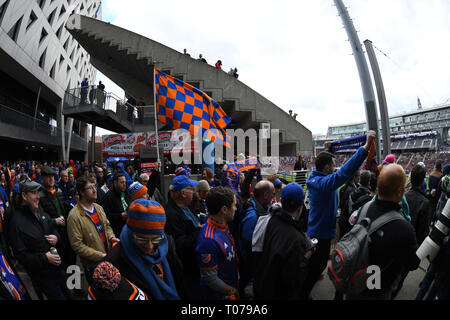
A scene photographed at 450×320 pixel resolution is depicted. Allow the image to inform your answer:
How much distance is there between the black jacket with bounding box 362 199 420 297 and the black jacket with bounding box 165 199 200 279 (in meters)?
1.40

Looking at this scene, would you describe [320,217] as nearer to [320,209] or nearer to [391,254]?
[320,209]

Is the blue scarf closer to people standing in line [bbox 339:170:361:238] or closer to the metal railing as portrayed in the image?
people standing in line [bbox 339:170:361:238]

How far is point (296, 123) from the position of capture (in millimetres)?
15633

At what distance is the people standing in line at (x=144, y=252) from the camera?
158 centimetres

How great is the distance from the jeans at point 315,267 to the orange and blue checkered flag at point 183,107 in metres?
3.65

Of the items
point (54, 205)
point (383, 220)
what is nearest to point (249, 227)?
point (383, 220)

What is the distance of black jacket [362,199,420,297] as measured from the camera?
1.76 m

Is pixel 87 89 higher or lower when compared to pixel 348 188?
higher

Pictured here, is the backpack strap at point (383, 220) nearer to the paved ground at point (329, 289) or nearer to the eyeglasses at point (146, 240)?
the eyeglasses at point (146, 240)

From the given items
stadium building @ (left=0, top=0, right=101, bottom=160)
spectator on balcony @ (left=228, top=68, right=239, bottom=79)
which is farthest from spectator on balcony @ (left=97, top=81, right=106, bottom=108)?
spectator on balcony @ (left=228, top=68, right=239, bottom=79)

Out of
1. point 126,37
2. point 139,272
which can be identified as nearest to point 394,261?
point 139,272

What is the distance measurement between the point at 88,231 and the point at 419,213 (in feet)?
13.0
